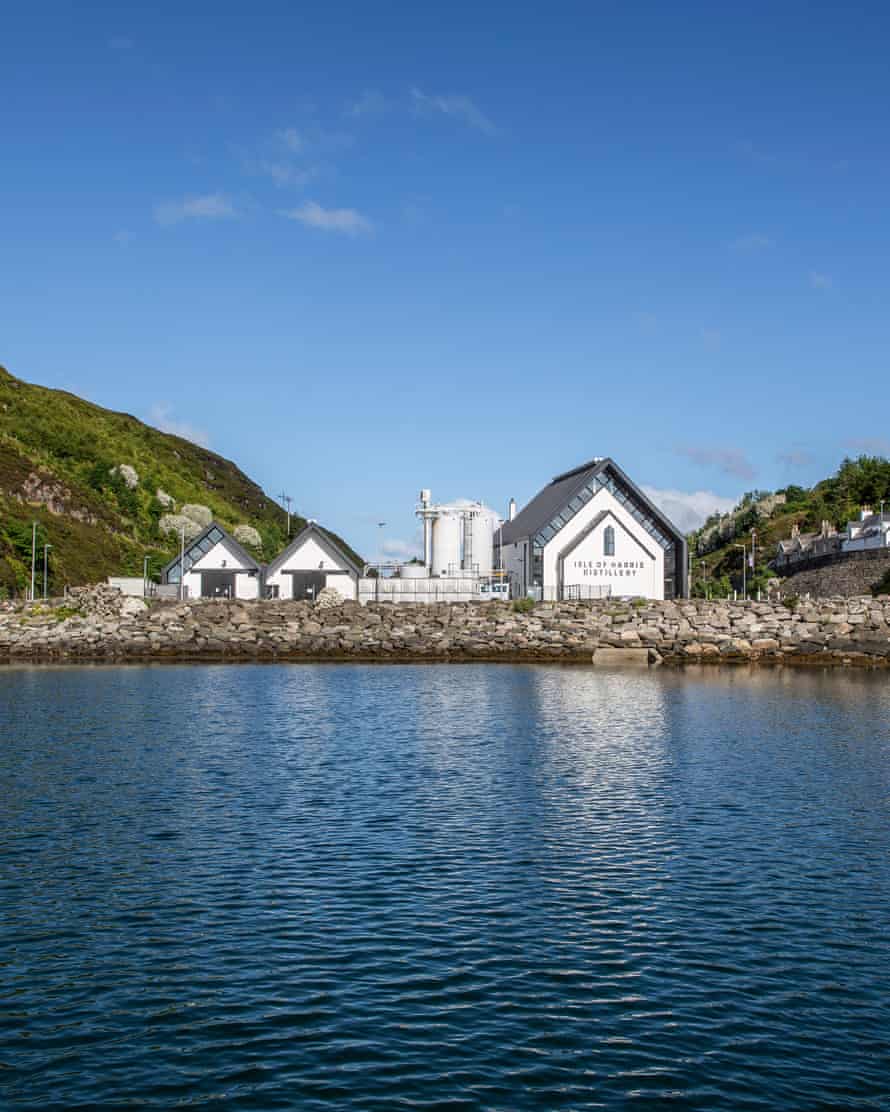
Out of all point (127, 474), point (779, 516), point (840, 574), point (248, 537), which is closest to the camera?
point (840, 574)

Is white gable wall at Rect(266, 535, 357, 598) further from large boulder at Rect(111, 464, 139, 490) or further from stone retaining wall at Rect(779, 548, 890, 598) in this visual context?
large boulder at Rect(111, 464, 139, 490)

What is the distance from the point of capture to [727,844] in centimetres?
2220

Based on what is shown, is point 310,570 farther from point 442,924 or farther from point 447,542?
point 442,924

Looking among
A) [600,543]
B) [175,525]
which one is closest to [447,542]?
[600,543]

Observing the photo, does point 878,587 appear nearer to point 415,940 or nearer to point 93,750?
point 93,750

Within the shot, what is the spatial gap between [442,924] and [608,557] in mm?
73589

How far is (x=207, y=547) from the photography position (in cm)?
9394

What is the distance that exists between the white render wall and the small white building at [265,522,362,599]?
17.2m

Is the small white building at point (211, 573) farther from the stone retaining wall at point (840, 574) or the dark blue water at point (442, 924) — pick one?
the dark blue water at point (442, 924)

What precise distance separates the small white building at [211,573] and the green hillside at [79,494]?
15239 millimetres

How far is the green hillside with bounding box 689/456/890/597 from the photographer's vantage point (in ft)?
472

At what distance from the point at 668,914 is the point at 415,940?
14.0 feet

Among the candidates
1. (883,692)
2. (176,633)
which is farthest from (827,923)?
(176,633)

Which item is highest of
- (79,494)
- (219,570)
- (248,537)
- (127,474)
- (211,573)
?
(127,474)
